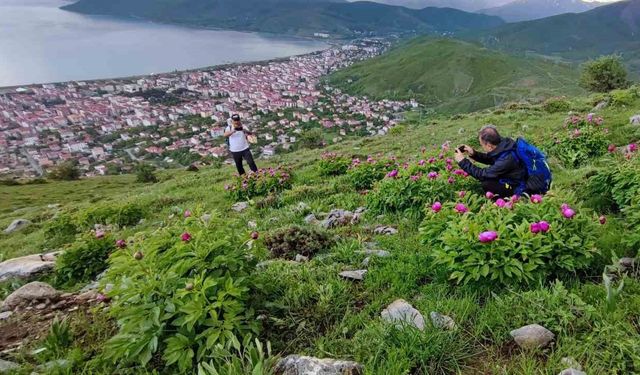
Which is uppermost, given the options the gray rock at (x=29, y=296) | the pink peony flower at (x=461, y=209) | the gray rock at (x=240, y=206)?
the pink peony flower at (x=461, y=209)

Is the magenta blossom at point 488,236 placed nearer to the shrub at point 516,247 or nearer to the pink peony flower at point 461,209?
the shrub at point 516,247

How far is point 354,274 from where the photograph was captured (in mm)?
4582

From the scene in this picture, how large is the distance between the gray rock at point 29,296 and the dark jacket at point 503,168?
5.96m

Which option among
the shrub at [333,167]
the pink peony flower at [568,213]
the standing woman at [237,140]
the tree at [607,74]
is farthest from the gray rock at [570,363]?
the tree at [607,74]

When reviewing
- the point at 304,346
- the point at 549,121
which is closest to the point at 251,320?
the point at 304,346

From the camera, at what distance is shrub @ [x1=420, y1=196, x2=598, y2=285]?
3.78m

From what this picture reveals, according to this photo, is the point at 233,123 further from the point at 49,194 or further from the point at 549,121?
the point at 49,194

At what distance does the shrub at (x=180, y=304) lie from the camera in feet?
9.97

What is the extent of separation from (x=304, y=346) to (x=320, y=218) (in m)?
4.23

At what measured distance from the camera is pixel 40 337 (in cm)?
399

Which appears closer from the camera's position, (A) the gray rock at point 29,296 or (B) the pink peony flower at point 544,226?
(B) the pink peony flower at point 544,226

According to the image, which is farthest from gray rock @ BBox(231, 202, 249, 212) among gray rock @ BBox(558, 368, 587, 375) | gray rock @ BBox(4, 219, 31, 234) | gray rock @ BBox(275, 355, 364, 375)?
gray rock @ BBox(4, 219, 31, 234)

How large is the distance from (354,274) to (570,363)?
224 centimetres

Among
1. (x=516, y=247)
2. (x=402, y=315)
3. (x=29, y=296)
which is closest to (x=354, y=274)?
(x=402, y=315)
